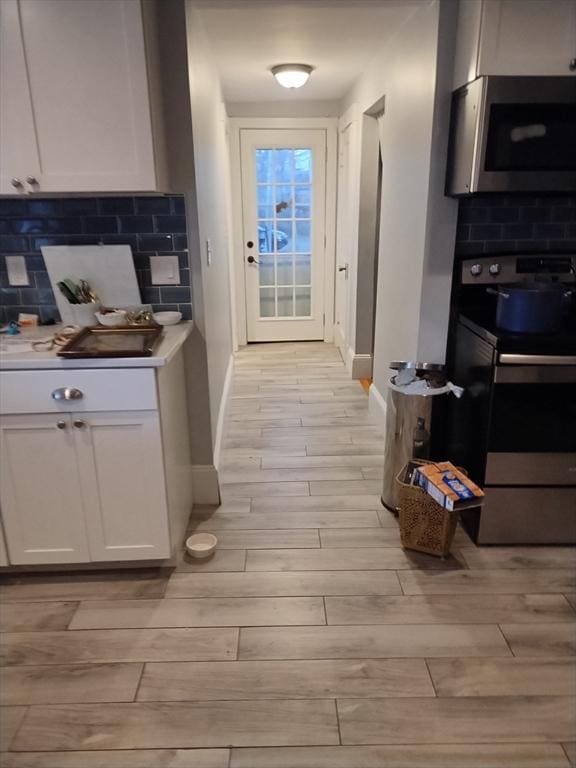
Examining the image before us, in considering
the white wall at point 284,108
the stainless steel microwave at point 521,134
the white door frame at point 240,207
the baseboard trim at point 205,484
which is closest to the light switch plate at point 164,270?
the baseboard trim at point 205,484

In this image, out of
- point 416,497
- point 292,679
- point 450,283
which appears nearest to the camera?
point 292,679

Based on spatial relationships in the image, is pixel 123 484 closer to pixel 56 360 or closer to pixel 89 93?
pixel 56 360

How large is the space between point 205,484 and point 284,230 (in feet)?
11.1

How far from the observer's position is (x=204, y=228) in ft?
8.16

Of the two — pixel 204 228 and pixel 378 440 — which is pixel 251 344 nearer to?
pixel 378 440

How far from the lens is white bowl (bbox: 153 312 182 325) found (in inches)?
90.2

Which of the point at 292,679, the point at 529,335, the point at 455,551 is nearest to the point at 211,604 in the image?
the point at 292,679

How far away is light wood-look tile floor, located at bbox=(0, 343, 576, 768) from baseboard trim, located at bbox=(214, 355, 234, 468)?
14.5 inches

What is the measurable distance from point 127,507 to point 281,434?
1.54 meters

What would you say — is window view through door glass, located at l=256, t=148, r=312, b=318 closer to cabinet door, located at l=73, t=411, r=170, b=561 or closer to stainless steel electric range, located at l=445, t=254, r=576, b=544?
stainless steel electric range, located at l=445, t=254, r=576, b=544

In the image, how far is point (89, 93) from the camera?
1.86 metres

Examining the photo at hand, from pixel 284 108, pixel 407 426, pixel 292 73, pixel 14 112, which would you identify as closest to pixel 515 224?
pixel 407 426

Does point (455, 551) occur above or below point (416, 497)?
below

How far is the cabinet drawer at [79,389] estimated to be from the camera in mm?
1812
